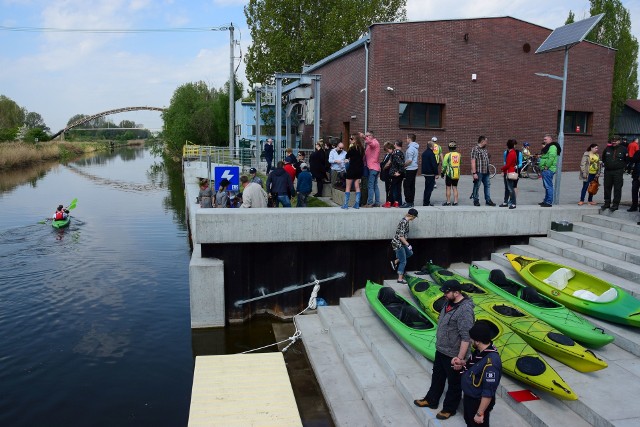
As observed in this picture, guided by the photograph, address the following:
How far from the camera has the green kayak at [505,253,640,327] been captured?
8.75 m

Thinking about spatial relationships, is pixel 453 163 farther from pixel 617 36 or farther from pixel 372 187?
pixel 617 36

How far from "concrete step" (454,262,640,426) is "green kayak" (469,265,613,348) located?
1.01ft

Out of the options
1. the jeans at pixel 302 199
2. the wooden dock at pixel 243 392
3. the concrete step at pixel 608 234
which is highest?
the jeans at pixel 302 199

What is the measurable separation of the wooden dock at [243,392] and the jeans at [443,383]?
82.6 inches

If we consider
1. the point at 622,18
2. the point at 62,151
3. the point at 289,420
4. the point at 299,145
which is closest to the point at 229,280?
the point at 289,420

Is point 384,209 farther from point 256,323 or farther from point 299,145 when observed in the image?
point 299,145

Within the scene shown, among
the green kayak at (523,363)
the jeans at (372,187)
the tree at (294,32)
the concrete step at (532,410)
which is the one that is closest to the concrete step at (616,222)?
the green kayak at (523,363)

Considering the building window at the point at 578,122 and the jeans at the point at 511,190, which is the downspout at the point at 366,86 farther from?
the building window at the point at 578,122

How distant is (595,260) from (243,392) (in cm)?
809

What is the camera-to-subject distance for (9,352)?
10.6m

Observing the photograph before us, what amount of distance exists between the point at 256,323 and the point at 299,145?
76.4 ft

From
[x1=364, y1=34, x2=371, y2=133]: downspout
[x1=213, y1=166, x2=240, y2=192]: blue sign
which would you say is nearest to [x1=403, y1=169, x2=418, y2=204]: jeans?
[x1=213, y1=166, x2=240, y2=192]: blue sign

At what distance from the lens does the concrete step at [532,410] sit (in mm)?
6508

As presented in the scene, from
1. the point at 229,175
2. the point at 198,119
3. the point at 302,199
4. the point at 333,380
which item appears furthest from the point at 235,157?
the point at 198,119
